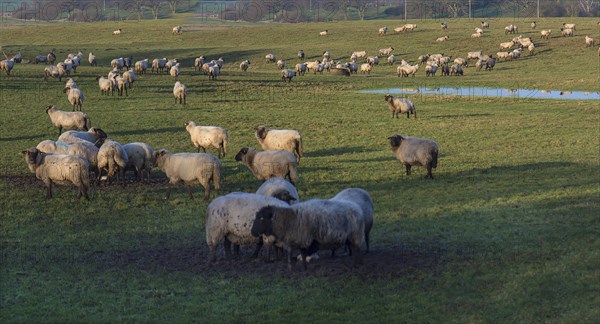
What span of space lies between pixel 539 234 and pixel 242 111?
2390 cm

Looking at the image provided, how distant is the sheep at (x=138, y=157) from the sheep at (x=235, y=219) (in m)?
7.39

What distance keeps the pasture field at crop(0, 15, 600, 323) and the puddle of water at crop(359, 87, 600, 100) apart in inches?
118

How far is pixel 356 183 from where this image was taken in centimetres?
2017

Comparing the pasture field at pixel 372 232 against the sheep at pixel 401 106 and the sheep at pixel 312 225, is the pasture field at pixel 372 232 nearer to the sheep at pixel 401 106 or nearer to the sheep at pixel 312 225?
the sheep at pixel 401 106

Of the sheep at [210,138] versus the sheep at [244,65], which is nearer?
the sheep at [210,138]

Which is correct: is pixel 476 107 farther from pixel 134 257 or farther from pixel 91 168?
pixel 134 257

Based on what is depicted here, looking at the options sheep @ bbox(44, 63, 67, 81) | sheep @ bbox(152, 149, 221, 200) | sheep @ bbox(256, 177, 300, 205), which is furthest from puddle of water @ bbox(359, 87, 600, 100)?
sheep @ bbox(256, 177, 300, 205)

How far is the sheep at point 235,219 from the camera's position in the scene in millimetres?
12953

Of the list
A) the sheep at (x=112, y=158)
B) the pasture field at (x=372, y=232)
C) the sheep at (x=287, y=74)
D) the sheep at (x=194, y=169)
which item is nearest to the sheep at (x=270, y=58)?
the sheep at (x=287, y=74)

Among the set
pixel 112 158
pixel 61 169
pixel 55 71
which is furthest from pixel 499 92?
pixel 61 169

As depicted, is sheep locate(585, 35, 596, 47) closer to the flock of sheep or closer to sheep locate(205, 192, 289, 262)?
the flock of sheep

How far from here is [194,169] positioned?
17.9 meters

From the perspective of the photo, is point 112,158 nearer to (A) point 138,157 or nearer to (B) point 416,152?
(A) point 138,157

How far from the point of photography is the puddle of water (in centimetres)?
4222
